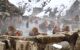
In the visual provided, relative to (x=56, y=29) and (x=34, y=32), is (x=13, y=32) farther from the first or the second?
(x=56, y=29)

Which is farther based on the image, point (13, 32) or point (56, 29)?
point (56, 29)

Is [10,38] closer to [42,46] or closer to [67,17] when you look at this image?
[42,46]

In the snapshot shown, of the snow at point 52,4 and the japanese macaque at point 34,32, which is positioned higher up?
the snow at point 52,4

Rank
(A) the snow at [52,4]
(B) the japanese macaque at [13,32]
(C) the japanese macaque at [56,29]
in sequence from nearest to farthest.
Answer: (B) the japanese macaque at [13,32], (A) the snow at [52,4], (C) the japanese macaque at [56,29]

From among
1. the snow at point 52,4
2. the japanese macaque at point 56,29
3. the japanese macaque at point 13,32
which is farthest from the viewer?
Answer: the japanese macaque at point 56,29

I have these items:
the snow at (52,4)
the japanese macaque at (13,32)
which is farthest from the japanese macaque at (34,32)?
the snow at (52,4)

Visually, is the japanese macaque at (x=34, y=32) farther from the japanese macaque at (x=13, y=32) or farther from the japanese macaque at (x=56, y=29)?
the japanese macaque at (x=56, y=29)

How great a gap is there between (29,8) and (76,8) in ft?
5.40

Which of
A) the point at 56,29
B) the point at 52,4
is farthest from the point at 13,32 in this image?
the point at 52,4

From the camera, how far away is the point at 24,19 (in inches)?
381

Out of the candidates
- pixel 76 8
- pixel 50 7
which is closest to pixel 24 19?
pixel 50 7

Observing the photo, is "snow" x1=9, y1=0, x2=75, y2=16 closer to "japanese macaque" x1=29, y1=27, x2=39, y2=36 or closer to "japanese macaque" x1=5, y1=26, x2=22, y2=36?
"japanese macaque" x1=29, y1=27, x2=39, y2=36

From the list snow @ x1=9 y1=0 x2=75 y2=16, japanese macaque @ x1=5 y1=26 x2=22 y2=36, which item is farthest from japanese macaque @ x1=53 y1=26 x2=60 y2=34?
japanese macaque @ x1=5 y1=26 x2=22 y2=36

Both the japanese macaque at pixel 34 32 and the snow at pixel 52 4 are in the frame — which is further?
the snow at pixel 52 4
